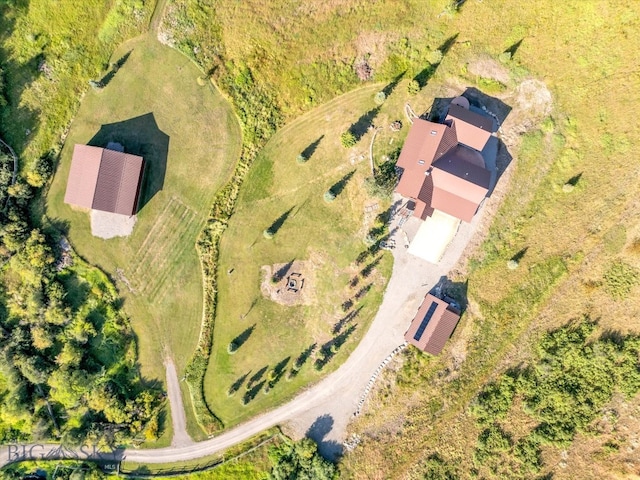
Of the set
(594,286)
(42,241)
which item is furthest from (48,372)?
(594,286)

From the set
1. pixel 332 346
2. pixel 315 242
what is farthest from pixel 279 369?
pixel 315 242

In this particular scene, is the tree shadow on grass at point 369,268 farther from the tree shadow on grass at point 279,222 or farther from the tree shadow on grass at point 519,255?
the tree shadow on grass at point 519,255

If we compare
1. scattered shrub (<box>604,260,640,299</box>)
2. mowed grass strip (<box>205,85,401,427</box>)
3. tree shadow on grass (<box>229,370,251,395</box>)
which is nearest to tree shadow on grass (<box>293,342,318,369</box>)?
mowed grass strip (<box>205,85,401,427</box>)

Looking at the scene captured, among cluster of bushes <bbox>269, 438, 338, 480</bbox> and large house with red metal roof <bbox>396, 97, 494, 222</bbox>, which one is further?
cluster of bushes <bbox>269, 438, 338, 480</bbox>

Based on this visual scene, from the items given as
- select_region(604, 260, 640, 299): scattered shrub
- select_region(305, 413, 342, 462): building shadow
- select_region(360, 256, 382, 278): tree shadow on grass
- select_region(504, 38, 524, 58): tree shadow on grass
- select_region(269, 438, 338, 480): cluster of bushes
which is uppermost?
select_region(504, 38, 524, 58): tree shadow on grass

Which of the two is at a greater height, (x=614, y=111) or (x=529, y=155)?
(x=614, y=111)

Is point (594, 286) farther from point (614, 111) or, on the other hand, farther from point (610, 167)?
point (614, 111)

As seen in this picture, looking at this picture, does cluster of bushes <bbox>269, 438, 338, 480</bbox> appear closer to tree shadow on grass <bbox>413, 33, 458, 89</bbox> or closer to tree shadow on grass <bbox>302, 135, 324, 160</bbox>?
tree shadow on grass <bbox>302, 135, 324, 160</bbox>
